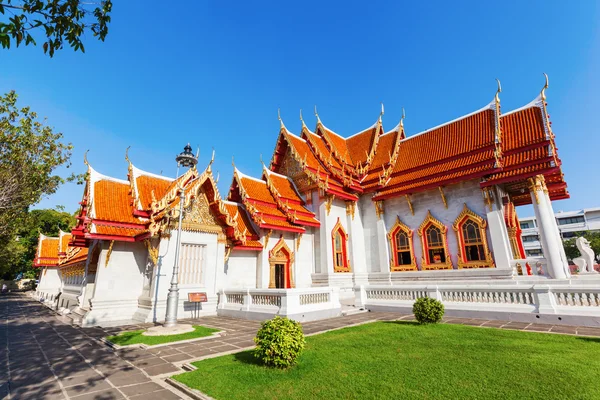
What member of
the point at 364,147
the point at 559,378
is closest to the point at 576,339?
the point at 559,378

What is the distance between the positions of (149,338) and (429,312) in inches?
272

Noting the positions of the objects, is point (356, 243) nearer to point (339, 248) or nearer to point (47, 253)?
point (339, 248)

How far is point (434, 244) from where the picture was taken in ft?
46.9

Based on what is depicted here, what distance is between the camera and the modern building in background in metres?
57.3

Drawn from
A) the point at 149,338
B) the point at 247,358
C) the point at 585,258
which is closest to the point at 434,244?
the point at 585,258

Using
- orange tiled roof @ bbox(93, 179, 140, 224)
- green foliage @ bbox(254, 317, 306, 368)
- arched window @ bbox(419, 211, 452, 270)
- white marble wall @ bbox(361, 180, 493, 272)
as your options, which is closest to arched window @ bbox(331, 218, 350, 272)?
white marble wall @ bbox(361, 180, 493, 272)

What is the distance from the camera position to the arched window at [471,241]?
1266cm

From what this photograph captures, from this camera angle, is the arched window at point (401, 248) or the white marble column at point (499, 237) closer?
the white marble column at point (499, 237)

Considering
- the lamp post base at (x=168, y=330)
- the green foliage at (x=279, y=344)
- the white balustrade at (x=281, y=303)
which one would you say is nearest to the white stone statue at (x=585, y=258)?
the white balustrade at (x=281, y=303)

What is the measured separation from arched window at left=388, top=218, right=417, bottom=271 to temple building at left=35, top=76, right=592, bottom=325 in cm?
5

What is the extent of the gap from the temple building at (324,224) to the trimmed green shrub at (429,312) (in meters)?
3.38

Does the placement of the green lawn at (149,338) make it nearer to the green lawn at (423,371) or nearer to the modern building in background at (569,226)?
the green lawn at (423,371)

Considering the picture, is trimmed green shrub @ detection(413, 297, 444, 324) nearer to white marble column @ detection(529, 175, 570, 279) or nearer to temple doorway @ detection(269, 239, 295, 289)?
white marble column @ detection(529, 175, 570, 279)

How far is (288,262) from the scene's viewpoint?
14172 mm
